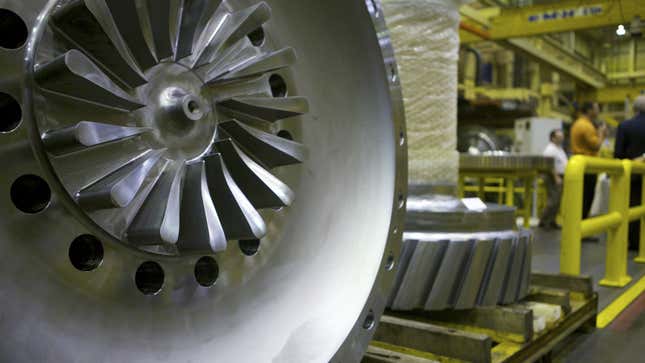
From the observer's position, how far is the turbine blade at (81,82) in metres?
0.55

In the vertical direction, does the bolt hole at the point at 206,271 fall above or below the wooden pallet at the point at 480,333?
above

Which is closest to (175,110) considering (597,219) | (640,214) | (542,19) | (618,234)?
(597,219)

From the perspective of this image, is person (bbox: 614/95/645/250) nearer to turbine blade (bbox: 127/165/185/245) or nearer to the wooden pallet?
the wooden pallet

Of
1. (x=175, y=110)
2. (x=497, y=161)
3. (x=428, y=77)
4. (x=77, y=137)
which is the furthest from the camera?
(x=497, y=161)

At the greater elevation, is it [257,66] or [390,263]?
[257,66]

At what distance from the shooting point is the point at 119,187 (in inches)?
23.5

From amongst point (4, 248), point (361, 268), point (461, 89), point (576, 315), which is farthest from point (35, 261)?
point (461, 89)

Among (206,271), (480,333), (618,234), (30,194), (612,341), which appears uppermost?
(30,194)

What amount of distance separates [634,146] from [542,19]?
300 cm

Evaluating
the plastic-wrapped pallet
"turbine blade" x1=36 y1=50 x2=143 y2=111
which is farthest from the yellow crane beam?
"turbine blade" x1=36 y1=50 x2=143 y2=111

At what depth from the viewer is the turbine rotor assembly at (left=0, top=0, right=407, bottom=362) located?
0.56 m

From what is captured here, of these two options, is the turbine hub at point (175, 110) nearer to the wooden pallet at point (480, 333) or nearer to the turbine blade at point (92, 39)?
the turbine blade at point (92, 39)

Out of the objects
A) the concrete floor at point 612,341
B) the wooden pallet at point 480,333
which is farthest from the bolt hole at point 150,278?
the concrete floor at point 612,341

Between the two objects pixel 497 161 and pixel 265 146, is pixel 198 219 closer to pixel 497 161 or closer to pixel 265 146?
pixel 265 146
